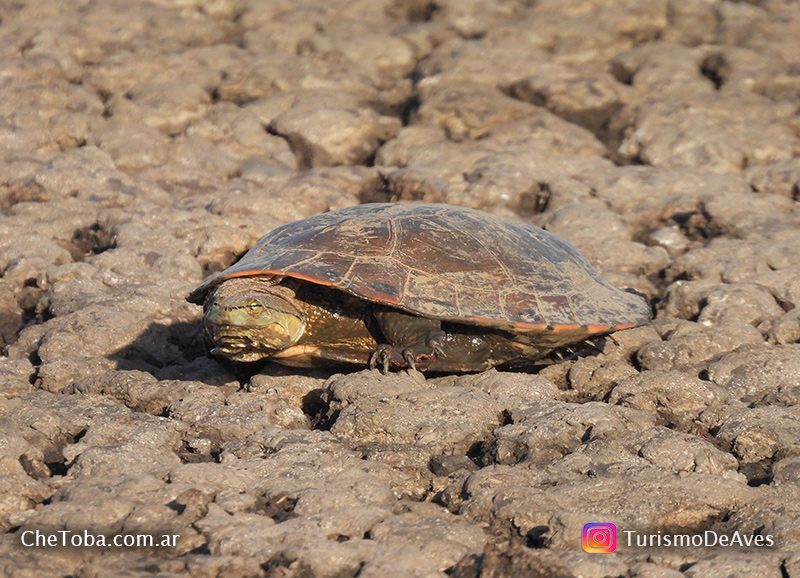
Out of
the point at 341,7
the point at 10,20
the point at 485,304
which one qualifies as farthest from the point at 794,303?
the point at 10,20

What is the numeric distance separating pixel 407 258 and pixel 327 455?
4.08ft

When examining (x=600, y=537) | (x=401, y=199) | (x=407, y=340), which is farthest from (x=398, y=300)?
(x=401, y=199)

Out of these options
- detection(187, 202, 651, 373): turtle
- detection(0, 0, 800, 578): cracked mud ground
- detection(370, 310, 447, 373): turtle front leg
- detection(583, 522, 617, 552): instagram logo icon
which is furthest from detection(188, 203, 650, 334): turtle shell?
detection(583, 522, 617, 552): instagram logo icon

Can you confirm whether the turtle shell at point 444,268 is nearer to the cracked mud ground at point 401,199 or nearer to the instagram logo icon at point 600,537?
the cracked mud ground at point 401,199

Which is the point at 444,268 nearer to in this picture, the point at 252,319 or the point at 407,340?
the point at 407,340

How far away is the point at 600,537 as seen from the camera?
9.85 feet

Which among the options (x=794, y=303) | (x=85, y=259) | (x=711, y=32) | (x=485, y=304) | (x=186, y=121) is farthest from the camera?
(x=711, y=32)

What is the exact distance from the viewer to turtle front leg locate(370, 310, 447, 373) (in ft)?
14.1

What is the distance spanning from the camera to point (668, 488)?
3.29 m

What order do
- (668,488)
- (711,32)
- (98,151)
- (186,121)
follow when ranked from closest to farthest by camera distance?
(668,488)
(98,151)
(186,121)
(711,32)

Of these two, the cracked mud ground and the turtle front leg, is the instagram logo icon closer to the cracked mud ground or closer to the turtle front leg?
the cracked mud ground

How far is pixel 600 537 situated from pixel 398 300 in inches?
63.8

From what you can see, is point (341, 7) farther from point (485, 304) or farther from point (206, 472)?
point (206, 472)

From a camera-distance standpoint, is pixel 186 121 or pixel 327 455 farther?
pixel 186 121
